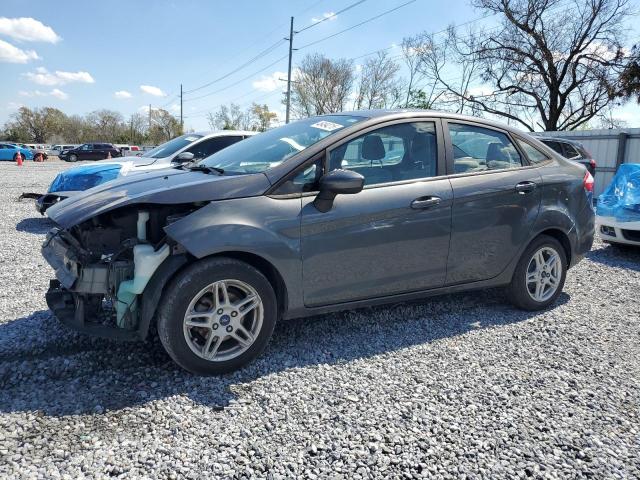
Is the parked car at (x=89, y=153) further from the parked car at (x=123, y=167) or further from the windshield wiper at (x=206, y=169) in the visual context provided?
the windshield wiper at (x=206, y=169)

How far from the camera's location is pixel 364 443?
248 centimetres

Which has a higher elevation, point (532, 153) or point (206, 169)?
point (532, 153)

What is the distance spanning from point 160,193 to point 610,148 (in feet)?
50.9

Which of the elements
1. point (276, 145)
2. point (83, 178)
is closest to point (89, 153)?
point (83, 178)

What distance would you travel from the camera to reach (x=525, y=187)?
4152 mm

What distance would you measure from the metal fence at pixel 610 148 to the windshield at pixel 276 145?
13.6m

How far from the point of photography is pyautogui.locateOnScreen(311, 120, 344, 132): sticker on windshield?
12.0 ft

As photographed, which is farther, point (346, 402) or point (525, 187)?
point (525, 187)

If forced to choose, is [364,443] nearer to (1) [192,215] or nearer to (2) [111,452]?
(2) [111,452]

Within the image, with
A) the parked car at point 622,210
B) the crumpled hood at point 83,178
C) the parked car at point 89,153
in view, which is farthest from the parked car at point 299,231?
the parked car at point 89,153

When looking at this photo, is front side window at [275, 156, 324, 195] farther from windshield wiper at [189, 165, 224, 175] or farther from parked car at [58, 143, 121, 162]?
parked car at [58, 143, 121, 162]

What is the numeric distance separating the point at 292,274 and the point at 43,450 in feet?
5.44

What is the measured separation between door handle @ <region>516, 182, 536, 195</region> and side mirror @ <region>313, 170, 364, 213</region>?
163 cm

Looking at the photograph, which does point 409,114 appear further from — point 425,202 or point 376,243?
point 376,243
